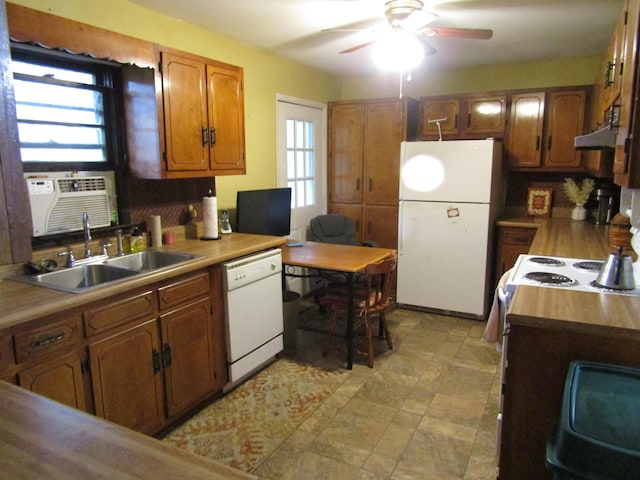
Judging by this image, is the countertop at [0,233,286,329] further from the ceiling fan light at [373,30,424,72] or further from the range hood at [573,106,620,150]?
the range hood at [573,106,620,150]

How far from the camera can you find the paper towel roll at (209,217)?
309cm

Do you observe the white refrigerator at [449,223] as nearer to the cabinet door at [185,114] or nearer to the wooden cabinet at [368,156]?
the wooden cabinet at [368,156]

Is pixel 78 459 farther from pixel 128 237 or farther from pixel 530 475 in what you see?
pixel 128 237

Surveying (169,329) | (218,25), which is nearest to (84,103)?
(218,25)

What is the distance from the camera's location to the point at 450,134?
178 inches

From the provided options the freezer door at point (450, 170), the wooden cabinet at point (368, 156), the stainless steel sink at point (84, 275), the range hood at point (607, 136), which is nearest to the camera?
the range hood at point (607, 136)

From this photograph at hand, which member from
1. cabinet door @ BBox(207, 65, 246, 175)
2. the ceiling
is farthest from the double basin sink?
the ceiling

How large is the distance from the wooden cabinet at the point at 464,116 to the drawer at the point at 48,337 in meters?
3.71

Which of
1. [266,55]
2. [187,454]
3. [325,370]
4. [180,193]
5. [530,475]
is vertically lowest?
[325,370]

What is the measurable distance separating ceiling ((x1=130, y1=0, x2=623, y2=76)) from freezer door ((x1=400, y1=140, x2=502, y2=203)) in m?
0.84

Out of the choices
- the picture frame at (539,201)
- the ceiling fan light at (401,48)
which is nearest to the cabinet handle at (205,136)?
the ceiling fan light at (401,48)

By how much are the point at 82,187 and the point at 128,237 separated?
39cm

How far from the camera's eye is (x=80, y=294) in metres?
1.87

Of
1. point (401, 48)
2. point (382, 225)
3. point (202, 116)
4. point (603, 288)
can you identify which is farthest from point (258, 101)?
point (603, 288)
